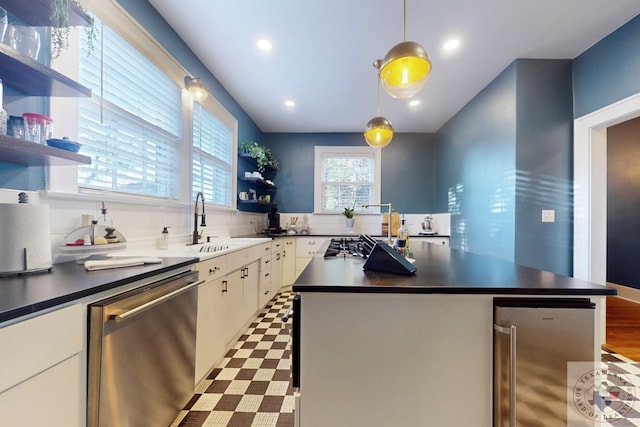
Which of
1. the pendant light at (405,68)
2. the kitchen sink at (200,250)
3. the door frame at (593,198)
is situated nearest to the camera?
the pendant light at (405,68)

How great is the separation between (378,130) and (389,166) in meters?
2.76

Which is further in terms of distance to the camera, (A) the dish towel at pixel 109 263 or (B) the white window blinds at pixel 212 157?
(B) the white window blinds at pixel 212 157

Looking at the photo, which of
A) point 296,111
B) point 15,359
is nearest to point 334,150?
point 296,111

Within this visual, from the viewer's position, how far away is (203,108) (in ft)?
9.34

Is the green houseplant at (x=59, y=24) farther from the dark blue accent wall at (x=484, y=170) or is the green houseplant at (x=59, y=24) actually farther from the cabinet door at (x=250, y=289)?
the dark blue accent wall at (x=484, y=170)

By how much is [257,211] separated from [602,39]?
4.49 m

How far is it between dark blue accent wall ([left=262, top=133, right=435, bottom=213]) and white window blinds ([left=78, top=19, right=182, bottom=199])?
2.73 m

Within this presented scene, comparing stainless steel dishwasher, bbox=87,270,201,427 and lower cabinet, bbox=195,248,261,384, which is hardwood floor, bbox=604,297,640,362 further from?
stainless steel dishwasher, bbox=87,270,201,427

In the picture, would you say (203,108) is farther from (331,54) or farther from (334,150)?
(334,150)

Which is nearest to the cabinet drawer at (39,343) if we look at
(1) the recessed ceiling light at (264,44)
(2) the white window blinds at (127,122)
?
(2) the white window blinds at (127,122)

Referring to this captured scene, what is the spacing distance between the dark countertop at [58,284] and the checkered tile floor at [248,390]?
2.37 ft

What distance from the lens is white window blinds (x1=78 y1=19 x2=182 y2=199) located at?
1596mm

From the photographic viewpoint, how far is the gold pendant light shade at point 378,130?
2365 mm

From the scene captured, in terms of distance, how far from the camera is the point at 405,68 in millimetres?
1487
